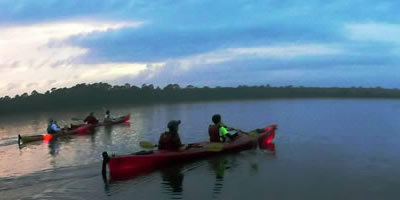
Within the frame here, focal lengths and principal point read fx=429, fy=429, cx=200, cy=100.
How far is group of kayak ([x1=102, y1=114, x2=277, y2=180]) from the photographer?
1614cm

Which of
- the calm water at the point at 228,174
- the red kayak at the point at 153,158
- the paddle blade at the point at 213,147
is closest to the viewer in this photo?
the calm water at the point at 228,174

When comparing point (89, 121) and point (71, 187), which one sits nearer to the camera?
point (71, 187)

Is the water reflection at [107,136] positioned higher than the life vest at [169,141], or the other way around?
the life vest at [169,141]

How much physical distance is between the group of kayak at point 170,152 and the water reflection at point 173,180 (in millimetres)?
329

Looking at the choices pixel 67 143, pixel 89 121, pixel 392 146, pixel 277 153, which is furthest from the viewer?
pixel 89 121

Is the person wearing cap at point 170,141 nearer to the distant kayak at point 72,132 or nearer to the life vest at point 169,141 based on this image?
the life vest at point 169,141

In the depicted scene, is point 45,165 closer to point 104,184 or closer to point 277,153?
point 104,184

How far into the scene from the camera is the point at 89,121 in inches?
1452

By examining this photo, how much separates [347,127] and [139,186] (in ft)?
91.5

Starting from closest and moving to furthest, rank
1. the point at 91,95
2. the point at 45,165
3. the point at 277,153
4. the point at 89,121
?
the point at 45,165 → the point at 277,153 → the point at 89,121 → the point at 91,95

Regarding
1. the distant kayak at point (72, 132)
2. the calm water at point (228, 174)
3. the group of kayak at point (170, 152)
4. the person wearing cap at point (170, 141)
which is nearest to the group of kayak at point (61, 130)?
the distant kayak at point (72, 132)

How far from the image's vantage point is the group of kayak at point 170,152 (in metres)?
16.1

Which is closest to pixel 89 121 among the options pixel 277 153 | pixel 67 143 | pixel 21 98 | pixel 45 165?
pixel 67 143

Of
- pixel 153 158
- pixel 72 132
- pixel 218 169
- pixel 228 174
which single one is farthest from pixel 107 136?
pixel 228 174
